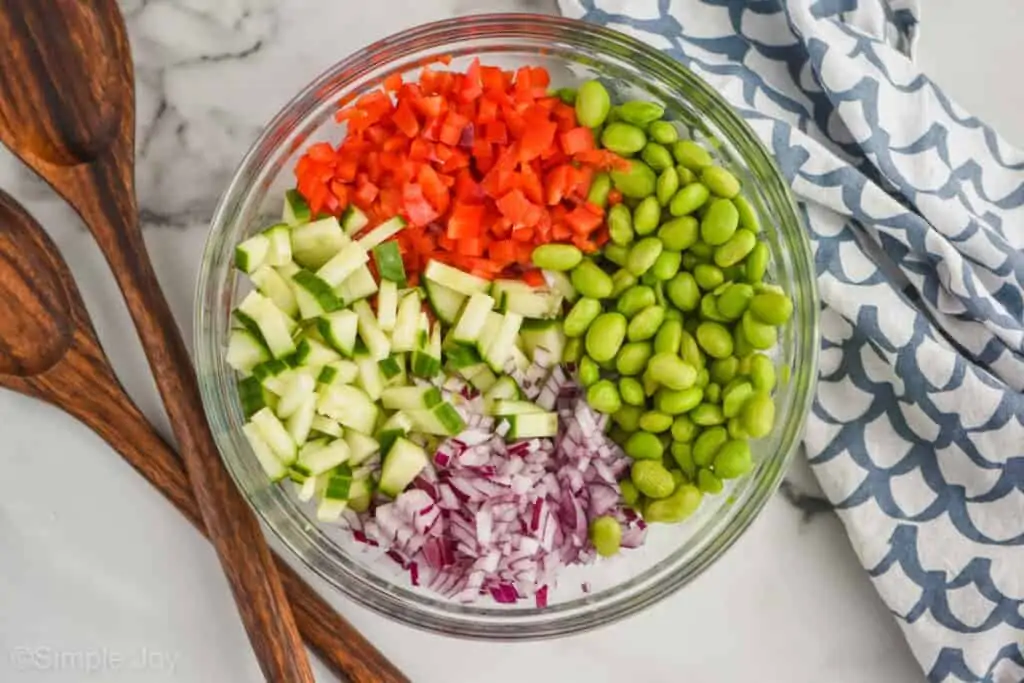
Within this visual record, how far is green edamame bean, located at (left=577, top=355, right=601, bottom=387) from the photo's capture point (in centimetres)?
141

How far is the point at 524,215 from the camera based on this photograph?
1.42m

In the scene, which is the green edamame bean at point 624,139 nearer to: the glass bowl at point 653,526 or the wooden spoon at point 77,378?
the glass bowl at point 653,526

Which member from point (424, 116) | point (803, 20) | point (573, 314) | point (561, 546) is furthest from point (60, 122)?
point (803, 20)

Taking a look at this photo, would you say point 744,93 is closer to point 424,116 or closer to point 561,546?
point 424,116

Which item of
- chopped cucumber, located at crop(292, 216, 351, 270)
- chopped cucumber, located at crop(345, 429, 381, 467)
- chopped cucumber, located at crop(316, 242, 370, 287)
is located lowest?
chopped cucumber, located at crop(345, 429, 381, 467)

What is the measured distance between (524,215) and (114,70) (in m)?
0.64

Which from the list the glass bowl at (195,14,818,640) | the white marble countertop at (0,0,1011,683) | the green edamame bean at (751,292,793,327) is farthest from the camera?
the white marble countertop at (0,0,1011,683)

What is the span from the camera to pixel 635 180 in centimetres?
144

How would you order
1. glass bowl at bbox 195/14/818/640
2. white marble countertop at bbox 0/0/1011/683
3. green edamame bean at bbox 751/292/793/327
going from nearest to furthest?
1. green edamame bean at bbox 751/292/793/327
2. glass bowl at bbox 195/14/818/640
3. white marble countertop at bbox 0/0/1011/683

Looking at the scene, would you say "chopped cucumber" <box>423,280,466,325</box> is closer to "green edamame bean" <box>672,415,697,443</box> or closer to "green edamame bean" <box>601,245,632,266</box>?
"green edamame bean" <box>601,245,632,266</box>

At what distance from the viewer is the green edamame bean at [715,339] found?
1.41 meters

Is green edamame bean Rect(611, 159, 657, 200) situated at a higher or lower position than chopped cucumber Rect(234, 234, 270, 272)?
lower

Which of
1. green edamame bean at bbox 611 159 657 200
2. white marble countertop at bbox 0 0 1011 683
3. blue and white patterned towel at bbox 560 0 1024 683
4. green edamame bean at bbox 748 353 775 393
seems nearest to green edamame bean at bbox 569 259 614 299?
green edamame bean at bbox 611 159 657 200

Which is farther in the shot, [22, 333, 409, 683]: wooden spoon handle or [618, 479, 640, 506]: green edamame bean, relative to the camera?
[22, 333, 409, 683]: wooden spoon handle
